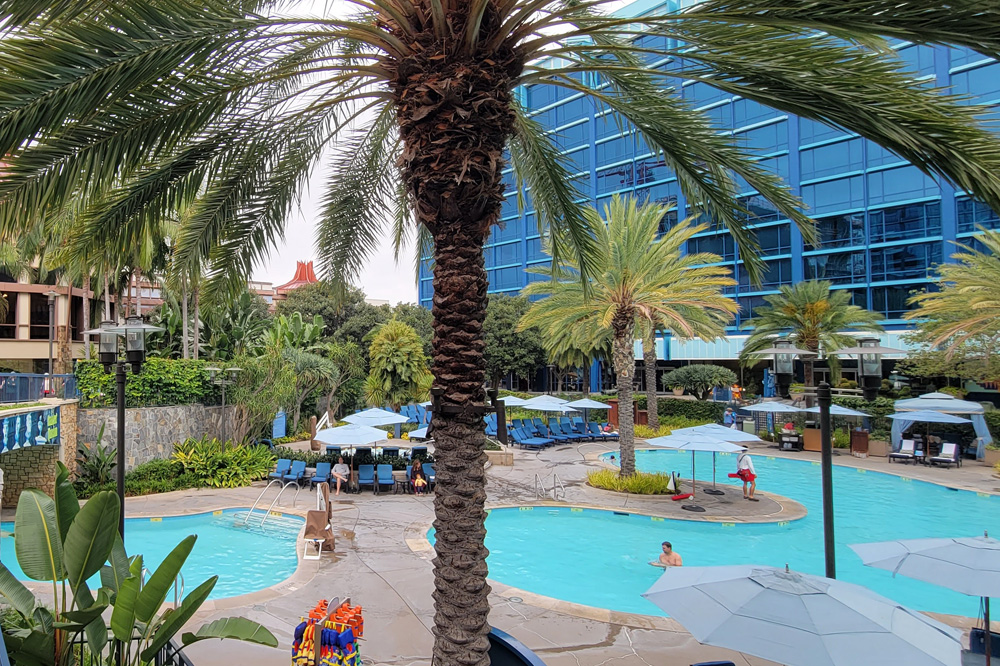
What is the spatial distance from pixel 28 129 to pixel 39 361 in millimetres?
48739

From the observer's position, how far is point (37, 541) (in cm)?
534

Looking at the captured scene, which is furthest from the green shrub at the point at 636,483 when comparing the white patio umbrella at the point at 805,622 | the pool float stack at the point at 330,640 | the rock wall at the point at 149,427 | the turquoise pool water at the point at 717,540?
the rock wall at the point at 149,427

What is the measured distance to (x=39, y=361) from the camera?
43.6 m

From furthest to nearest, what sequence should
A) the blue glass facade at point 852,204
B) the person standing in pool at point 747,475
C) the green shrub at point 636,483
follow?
the blue glass facade at point 852,204 → the green shrub at point 636,483 → the person standing in pool at point 747,475

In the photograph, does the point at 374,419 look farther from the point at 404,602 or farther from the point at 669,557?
the point at 669,557

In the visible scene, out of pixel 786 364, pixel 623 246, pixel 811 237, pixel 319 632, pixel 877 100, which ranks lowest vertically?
pixel 319 632

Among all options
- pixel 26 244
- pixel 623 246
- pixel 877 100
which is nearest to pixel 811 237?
pixel 877 100

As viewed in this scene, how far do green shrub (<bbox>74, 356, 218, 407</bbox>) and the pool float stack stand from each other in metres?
16.1

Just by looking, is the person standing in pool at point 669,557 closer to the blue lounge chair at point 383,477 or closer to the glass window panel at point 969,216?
the blue lounge chair at point 383,477

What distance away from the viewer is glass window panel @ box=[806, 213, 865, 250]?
4434 centimetres

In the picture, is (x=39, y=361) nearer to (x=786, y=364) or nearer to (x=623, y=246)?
(x=623, y=246)

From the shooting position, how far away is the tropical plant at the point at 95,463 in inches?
681

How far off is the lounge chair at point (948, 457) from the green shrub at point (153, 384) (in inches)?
1000

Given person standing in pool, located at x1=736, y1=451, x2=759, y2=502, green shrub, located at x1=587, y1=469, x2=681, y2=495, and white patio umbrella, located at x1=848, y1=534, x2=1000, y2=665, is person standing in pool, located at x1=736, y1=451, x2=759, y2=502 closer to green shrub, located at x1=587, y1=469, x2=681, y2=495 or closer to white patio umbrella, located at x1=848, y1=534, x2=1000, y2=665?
green shrub, located at x1=587, y1=469, x2=681, y2=495
